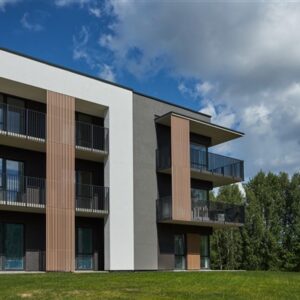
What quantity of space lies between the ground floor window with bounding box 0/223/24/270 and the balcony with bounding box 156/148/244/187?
10.8m

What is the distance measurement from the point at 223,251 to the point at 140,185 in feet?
99.5

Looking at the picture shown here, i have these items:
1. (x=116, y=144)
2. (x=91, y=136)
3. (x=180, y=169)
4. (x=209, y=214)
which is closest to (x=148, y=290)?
(x=91, y=136)

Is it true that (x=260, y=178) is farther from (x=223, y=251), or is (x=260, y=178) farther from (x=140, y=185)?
(x=140, y=185)

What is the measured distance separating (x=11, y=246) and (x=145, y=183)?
8.24 meters

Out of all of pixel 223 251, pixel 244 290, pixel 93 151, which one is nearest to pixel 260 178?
pixel 223 251

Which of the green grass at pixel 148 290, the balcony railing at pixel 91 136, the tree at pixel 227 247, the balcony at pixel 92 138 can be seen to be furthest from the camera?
the tree at pixel 227 247

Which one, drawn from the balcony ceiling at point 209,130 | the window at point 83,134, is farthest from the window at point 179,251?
the window at point 83,134

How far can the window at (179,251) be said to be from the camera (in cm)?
3222

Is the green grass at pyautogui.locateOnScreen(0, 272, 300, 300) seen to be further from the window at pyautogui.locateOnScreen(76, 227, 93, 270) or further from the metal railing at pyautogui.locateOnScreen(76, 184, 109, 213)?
the window at pyautogui.locateOnScreen(76, 227, 93, 270)

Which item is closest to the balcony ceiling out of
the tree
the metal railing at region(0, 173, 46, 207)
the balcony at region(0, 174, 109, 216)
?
the balcony at region(0, 174, 109, 216)

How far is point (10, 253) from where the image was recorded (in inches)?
1006

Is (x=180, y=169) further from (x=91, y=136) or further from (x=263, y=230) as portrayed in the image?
(x=263, y=230)

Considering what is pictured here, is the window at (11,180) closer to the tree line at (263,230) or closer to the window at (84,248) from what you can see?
the window at (84,248)

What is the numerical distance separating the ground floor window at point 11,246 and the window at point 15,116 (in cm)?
447
